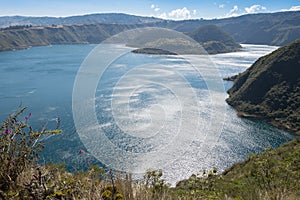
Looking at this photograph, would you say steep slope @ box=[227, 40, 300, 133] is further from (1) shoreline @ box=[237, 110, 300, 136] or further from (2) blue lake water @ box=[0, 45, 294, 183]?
(2) blue lake water @ box=[0, 45, 294, 183]

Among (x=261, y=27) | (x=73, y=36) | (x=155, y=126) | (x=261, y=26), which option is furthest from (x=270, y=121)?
(x=261, y=26)

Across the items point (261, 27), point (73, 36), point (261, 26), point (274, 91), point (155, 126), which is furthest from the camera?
point (261, 26)

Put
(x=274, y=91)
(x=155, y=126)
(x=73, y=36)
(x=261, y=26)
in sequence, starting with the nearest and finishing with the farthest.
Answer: (x=155, y=126) → (x=274, y=91) → (x=73, y=36) → (x=261, y=26)

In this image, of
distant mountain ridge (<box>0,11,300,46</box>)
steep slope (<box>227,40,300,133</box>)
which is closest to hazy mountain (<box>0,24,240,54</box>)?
distant mountain ridge (<box>0,11,300,46</box>)

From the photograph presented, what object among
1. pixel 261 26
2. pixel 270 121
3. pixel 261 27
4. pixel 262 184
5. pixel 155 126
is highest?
pixel 261 26

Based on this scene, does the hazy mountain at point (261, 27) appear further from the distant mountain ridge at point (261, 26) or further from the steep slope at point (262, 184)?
the steep slope at point (262, 184)

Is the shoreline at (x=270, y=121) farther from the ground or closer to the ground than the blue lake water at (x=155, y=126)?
closer to the ground

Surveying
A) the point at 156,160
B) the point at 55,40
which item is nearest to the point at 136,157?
the point at 156,160

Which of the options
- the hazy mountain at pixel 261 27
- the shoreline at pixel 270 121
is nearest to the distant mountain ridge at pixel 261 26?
the hazy mountain at pixel 261 27

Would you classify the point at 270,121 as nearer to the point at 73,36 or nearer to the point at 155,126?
the point at 155,126
